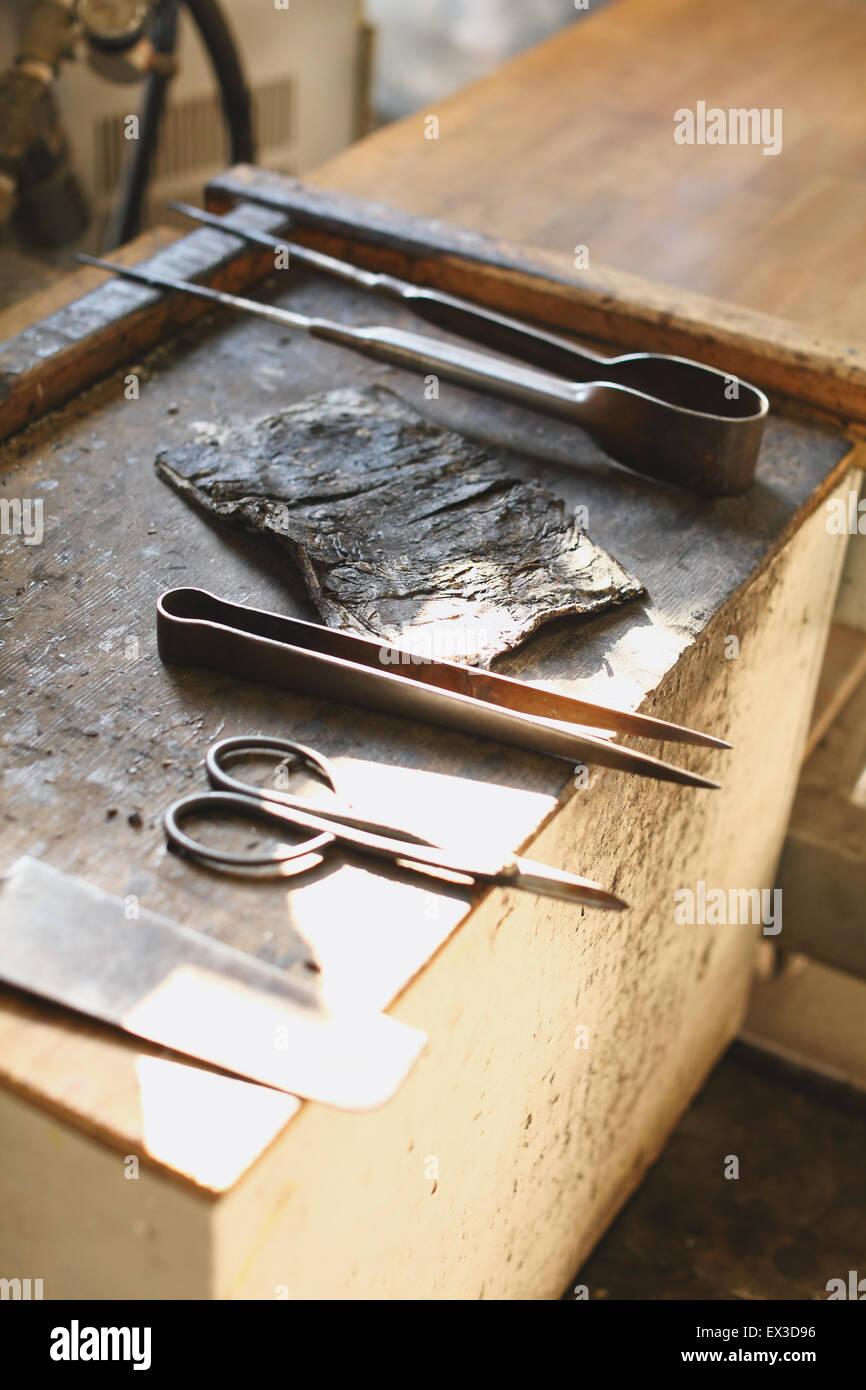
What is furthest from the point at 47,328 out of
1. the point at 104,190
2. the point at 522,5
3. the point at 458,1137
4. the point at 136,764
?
the point at 522,5

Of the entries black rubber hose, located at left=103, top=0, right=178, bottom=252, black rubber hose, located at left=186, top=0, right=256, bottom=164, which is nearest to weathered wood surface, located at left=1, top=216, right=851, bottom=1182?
black rubber hose, located at left=103, top=0, right=178, bottom=252

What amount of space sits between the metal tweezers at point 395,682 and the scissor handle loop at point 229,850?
0.47 feet

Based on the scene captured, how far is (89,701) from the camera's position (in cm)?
109

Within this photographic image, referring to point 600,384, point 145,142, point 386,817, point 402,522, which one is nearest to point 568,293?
point 600,384

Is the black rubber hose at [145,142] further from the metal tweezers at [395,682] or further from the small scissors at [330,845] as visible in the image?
the small scissors at [330,845]

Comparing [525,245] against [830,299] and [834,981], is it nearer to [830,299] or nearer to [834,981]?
[830,299]

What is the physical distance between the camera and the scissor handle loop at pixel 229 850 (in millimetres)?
952

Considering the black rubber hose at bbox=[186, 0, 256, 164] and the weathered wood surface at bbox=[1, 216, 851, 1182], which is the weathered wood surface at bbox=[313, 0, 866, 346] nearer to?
the weathered wood surface at bbox=[1, 216, 851, 1182]

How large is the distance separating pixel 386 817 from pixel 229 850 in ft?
0.41

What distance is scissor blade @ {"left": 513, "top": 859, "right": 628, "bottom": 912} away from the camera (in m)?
0.96

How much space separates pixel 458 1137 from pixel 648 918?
468 millimetres

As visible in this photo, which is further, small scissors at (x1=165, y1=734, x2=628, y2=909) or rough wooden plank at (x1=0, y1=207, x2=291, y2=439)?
rough wooden plank at (x1=0, y1=207, x2=291, y2=439)

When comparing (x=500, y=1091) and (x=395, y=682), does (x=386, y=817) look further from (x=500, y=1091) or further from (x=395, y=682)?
(x=500, y=1091)

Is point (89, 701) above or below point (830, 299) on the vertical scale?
below
